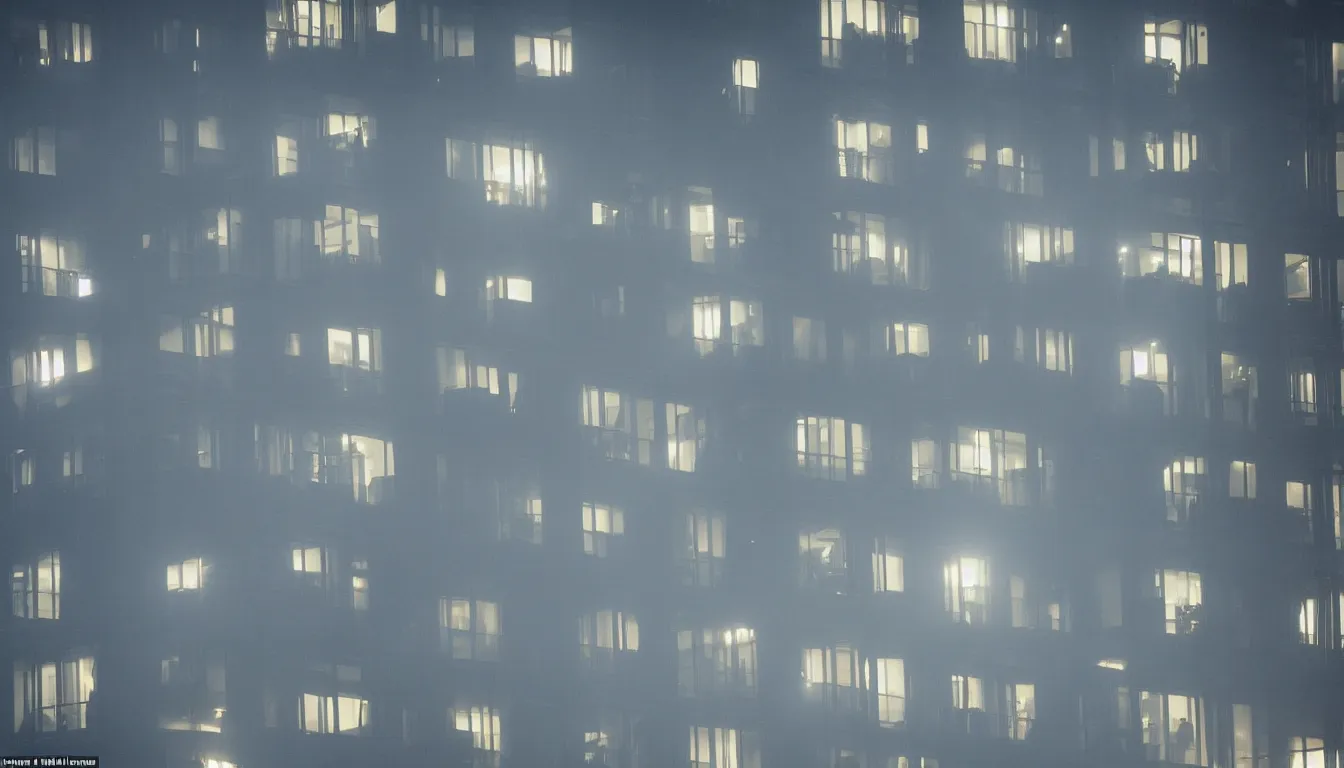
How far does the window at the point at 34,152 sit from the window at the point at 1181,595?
11.8 m

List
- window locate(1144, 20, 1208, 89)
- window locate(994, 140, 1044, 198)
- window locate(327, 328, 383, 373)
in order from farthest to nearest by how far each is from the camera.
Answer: window locate(1144, 20, 1208, 89) < window locate(994, 140, 1044, 198) < window locate(327, 328, 383, 373)

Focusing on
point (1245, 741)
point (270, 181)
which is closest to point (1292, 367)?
point (1245, 741)

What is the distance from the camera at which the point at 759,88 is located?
17141mm

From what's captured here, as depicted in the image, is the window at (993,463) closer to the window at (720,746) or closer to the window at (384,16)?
the window at (720,746)

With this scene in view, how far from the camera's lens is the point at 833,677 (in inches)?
663

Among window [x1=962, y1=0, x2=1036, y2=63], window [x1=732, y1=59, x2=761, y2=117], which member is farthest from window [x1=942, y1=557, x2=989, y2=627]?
window [x1=962, y1=0, x2=1036, y2=63]

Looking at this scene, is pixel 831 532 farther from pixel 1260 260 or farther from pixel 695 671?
pixel 1260 260

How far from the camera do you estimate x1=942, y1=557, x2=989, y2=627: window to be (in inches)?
668

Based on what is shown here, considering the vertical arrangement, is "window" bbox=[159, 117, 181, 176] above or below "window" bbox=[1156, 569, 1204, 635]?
above

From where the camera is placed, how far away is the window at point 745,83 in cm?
1709

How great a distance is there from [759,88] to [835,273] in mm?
2031

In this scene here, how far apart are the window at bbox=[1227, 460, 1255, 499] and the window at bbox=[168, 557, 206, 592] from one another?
10.4 m

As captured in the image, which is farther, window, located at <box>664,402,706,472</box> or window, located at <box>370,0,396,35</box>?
window, located at <box>664,402,706,472</box>

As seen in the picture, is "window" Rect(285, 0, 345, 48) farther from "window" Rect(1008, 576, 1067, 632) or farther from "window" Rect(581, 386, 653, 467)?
"window" Rect(1008, 576, 1067, 632)
